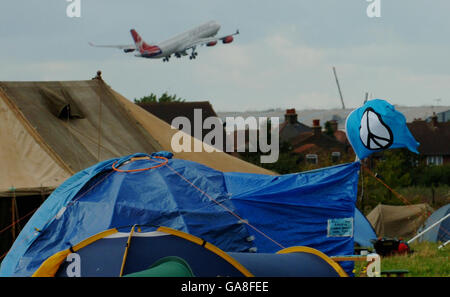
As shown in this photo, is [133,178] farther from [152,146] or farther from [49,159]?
[152,146]

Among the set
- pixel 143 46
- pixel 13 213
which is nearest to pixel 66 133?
pixel 13 213

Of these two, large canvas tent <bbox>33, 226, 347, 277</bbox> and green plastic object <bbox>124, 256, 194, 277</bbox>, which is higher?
green plastic object <bbox>124, 256, 194, 277</bbox>

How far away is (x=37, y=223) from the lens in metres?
10.3

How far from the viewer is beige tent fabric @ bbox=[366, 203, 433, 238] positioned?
21.5 meters

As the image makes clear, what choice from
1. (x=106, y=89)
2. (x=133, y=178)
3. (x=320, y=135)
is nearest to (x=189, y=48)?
(x=320, y=135)

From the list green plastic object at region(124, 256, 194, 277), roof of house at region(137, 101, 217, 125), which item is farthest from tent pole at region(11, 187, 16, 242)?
roof of house at region(137, 101, 217, 125)

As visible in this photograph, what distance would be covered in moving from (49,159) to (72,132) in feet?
4.28

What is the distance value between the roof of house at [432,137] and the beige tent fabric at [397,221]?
166 feet

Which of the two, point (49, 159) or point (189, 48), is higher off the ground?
point (189, 48)

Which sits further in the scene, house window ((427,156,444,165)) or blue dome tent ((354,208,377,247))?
house window ((427,156,444,165))

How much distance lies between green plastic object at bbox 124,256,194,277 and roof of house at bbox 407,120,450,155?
6742 cm

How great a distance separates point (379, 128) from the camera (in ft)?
33.4

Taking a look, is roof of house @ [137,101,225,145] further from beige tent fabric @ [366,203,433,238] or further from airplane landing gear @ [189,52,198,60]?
beige tent fabric @ [366,203,433,238]

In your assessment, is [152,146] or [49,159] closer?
[49,159]
